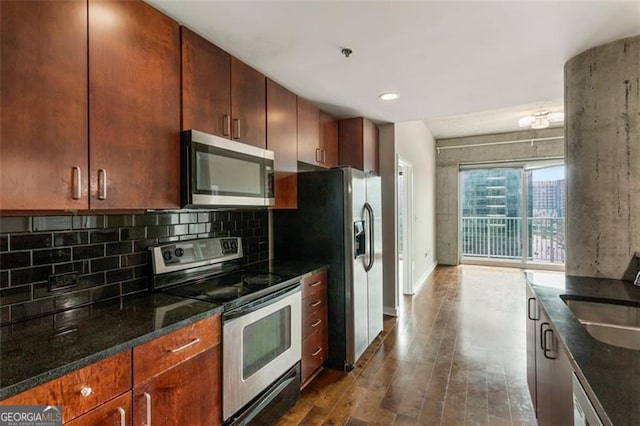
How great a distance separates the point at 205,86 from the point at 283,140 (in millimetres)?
805

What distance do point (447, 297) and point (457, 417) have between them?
2.76m

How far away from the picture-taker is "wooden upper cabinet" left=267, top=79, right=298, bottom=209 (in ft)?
7.88

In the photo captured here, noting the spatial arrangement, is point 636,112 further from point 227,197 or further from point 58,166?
point 58,166

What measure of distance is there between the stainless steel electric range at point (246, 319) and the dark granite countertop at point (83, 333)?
0.15 meters

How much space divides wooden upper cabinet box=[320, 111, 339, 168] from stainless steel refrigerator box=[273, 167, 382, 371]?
58cm

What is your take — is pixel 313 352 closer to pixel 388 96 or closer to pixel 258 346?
pixel 258 346

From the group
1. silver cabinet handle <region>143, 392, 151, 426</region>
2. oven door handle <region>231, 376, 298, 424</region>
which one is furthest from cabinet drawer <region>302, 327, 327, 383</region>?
silver cabinet handle <region>143, 392, 151, 426</region>

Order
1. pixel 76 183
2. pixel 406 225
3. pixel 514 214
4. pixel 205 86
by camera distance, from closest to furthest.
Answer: pixel 76 183 < pixel 205 86 < pixel 406 225 < pixel 514 214

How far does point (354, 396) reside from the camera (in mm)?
2271

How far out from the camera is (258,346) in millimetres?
1849

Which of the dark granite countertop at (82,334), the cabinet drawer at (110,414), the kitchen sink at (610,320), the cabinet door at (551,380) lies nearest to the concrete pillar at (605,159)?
the kitchen sink at (610,320)

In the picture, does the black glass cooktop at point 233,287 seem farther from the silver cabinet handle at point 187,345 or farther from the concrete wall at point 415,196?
the concrete wall at point 415,196

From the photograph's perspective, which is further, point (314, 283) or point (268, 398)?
point (314, 283)

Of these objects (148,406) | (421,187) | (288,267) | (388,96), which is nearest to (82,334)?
(148,406)
